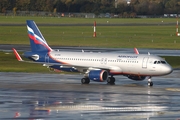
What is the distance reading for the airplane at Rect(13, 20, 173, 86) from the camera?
54688mm

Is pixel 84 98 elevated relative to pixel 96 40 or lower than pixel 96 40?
elevated

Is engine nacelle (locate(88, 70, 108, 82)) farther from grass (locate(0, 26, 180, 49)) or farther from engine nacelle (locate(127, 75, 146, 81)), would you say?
grass (locate(0, 26, 180, 49))

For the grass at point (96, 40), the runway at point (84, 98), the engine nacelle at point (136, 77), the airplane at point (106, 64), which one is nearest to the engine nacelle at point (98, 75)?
the airplane at point (106, 64)

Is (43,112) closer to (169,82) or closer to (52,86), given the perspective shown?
(52,86)

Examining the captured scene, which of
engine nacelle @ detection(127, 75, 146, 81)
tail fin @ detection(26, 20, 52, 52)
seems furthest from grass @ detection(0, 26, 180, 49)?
engine nacelle @ detection(127, 75, 146, 81)

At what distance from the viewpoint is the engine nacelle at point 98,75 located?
179 ft

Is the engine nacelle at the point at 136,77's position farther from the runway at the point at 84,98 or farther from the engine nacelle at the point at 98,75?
the engine nacelle at the point at 98,75

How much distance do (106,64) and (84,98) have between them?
1208cm

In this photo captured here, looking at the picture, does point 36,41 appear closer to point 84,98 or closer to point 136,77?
point 136,77

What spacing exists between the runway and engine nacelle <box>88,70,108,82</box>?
646 mm

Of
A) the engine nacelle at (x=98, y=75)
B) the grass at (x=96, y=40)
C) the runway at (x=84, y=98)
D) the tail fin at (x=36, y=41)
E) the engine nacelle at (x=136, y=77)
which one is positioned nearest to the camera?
the runway at (x=84, y=98)

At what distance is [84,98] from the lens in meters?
44.6

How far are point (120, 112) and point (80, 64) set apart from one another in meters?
20.2

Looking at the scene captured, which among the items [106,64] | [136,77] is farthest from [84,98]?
[136,77]
